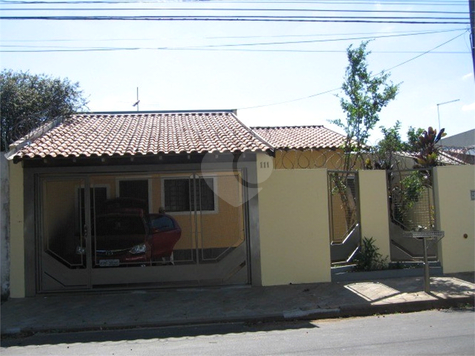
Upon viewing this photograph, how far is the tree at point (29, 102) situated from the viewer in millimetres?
12203

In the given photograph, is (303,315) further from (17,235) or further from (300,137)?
(300,137)

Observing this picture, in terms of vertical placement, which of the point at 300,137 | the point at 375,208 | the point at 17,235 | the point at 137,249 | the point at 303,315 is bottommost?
the point at 303,315

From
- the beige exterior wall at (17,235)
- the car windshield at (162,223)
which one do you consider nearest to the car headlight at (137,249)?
the car windshield at (162,223)

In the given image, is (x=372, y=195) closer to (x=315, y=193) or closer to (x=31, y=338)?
(x=315, y=193)

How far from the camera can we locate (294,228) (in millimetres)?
9969

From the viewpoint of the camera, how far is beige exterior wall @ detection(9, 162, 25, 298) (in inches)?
365

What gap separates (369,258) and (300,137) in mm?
8582

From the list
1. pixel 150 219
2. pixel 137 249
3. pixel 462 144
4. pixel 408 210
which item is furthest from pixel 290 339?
pixel 462 144

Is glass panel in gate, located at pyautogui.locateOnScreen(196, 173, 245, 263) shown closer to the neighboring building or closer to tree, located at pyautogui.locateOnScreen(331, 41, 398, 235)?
tree, located at pyautogui.locateOnScreen(331, 41, 398, 235)

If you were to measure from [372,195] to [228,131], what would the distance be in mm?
3775

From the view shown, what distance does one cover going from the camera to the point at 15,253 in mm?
9297

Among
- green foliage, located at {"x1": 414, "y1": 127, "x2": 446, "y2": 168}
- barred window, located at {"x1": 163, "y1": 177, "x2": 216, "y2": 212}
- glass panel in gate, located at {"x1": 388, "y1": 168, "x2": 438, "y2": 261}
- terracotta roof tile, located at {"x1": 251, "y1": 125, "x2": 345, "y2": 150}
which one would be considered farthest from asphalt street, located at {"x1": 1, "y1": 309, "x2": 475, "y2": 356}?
terracotta roof tile, located at {"x1": 251, "y1": 125, "x2": 345, "y2": 150}

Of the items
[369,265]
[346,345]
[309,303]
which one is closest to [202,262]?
[309,303]

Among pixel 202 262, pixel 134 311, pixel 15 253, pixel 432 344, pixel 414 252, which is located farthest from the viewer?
pixel 414 252
